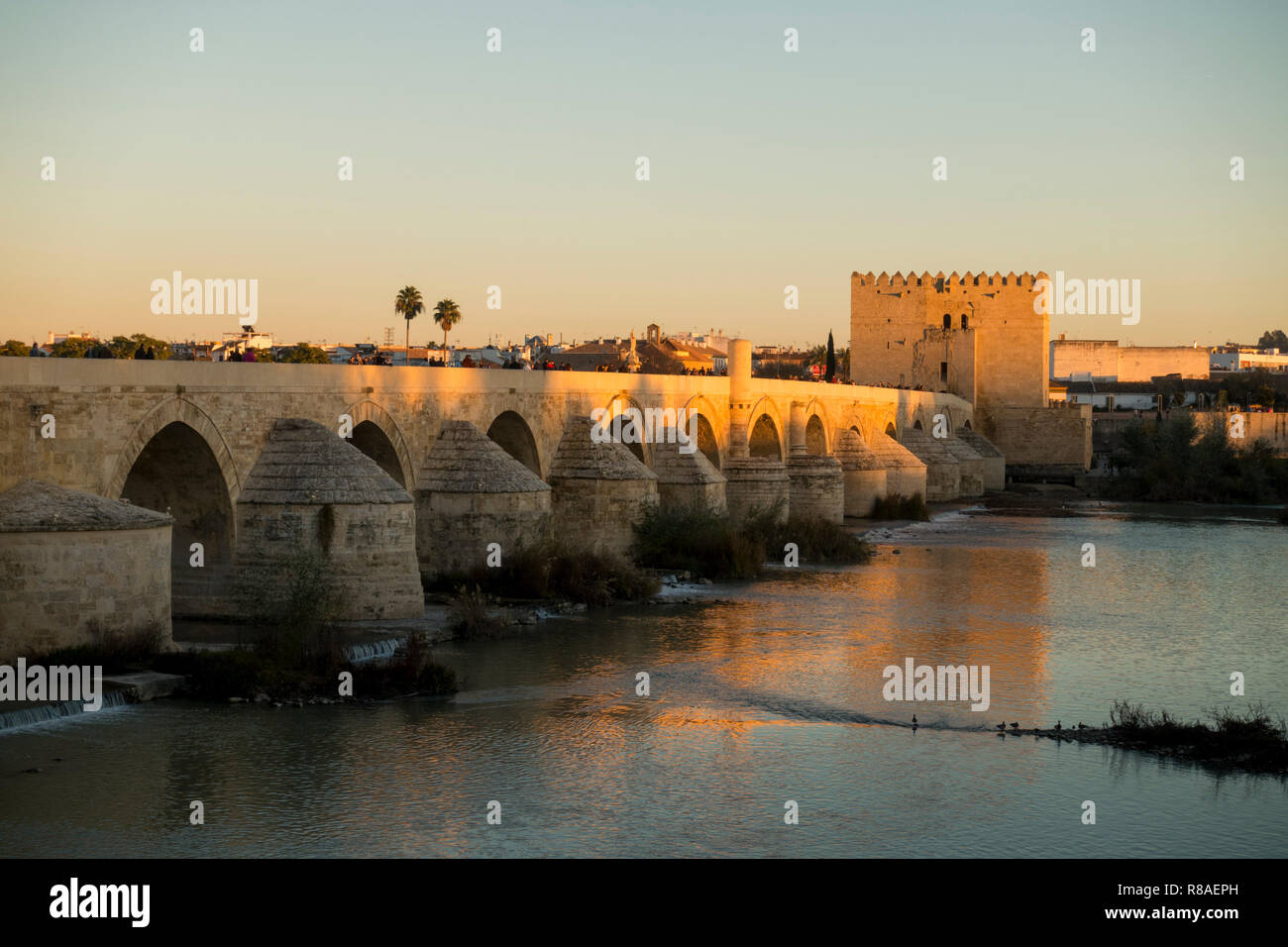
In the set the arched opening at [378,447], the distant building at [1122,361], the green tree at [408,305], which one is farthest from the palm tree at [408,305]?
the distant building at [1122,361]

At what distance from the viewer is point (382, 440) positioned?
18.7 metres

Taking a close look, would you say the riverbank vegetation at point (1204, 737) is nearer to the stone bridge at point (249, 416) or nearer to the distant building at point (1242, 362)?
the stone bridge at point (249, 416)

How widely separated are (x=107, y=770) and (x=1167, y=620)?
44.0 feet

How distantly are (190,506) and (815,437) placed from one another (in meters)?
24.9

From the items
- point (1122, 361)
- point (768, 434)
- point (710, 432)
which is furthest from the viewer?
point (1122, 361)

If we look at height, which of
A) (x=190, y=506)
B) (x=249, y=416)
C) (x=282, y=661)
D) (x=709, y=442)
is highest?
(x=249, y=416)

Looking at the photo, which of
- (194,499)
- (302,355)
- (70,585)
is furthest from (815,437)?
(70,585)

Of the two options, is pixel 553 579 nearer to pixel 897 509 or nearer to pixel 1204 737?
pixel 1204 737

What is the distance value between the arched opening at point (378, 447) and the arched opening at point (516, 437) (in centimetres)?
303

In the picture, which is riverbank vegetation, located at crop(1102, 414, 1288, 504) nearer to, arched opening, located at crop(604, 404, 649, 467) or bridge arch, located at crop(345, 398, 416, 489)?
arched opening, located at crop(604, 404, 649, 467)

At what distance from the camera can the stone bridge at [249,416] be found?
523 inches

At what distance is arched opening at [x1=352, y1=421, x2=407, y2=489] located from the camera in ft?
60.7

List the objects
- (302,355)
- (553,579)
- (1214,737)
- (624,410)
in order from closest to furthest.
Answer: (1214,737) → (553,579) → (624,410) → (302,355)

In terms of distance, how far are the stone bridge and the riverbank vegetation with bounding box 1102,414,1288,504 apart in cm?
1613
